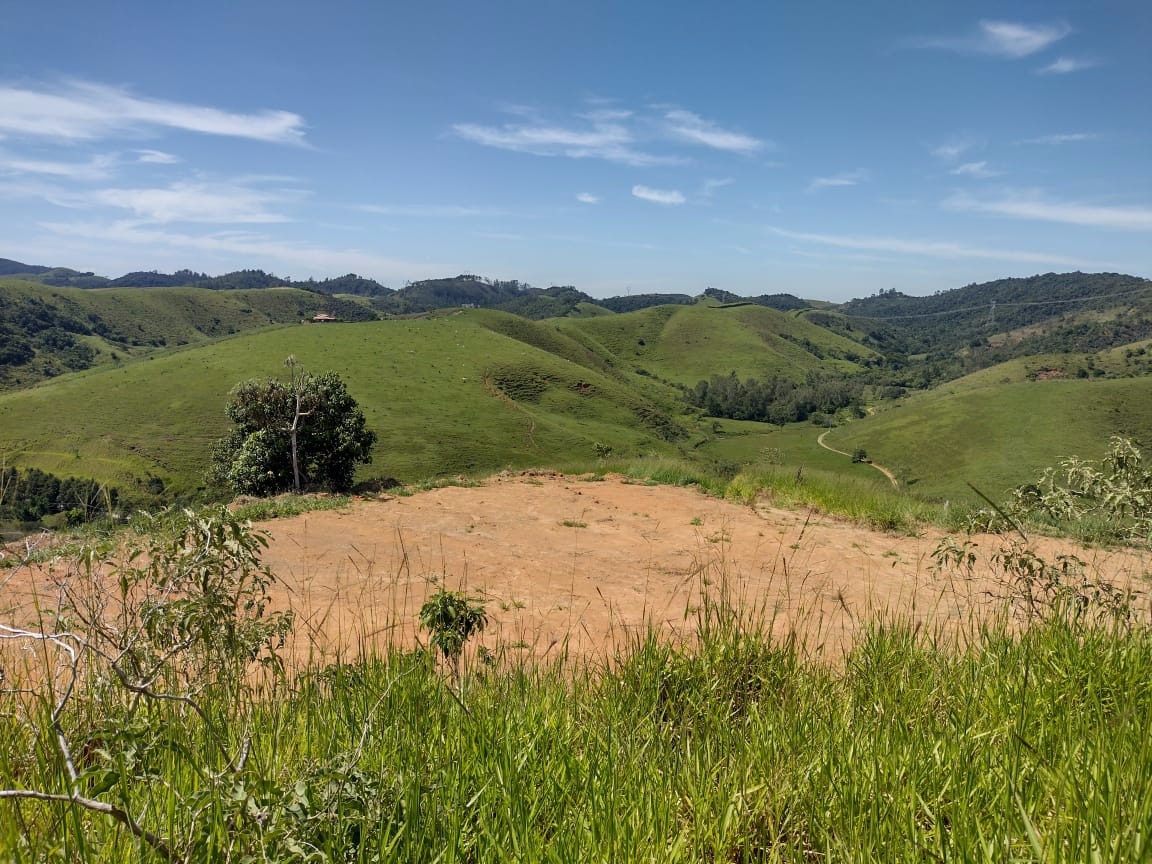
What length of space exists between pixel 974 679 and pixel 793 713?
86 centimetres

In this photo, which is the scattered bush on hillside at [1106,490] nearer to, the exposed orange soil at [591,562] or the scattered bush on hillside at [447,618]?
the exposed orange soil at [591,562]

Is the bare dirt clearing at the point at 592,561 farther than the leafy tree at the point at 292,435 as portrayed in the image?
No

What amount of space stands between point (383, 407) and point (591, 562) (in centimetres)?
7045

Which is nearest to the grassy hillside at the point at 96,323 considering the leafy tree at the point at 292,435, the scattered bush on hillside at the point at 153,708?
the leafy tree at the point at 292,435

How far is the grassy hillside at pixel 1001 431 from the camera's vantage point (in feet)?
263

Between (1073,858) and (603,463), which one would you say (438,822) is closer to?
(1073,858)

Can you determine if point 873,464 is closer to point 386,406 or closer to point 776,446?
point 776,446

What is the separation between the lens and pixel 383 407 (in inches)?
2977

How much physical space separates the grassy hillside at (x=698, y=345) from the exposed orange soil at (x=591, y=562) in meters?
145

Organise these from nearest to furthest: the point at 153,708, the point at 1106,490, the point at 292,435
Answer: the point at 153,708 < the point at 1106,490 < the point at 292,435

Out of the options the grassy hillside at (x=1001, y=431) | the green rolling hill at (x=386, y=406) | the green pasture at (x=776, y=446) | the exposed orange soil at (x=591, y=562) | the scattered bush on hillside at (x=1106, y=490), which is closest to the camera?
the scattered bush on hillside at (x=1106, y=490)

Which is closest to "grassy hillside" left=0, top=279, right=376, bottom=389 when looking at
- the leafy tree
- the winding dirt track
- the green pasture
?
the green pasture

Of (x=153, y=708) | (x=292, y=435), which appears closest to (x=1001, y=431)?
(x=292, y=435)

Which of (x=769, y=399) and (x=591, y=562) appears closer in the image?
(x=591, y=562)
